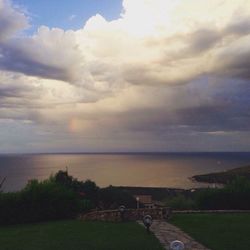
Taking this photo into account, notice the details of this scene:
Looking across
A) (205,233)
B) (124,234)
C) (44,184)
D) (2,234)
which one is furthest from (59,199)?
(205,233)

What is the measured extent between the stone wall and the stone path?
1133 millimetres

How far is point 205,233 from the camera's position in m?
15.6

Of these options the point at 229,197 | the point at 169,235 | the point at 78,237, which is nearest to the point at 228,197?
the point at 229,197

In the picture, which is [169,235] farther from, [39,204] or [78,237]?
[39,204]

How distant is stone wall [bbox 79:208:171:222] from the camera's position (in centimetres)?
1997

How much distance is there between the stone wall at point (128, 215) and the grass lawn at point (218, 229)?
630 millimetres

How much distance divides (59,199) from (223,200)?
8.92 metres

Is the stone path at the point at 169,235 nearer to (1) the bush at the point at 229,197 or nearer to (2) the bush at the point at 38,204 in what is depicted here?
(2) the bush at the point at 38,204

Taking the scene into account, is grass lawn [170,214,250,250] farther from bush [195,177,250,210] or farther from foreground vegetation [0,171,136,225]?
foreground vegetation [0,171,136,225]

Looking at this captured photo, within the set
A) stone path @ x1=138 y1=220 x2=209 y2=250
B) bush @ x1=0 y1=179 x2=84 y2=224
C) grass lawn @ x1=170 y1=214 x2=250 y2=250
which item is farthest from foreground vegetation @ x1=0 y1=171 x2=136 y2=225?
grass lawn @ x1=170 y1=214 x2=250 y2=250

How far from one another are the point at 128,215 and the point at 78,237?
4997 millimetres

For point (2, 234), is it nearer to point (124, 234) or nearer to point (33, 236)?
point (33, 236)

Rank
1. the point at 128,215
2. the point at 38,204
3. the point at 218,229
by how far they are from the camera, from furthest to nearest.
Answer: the point at 38,204, the point at 128,215, the point at 218,229

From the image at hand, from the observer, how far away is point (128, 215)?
20016 millimetres
